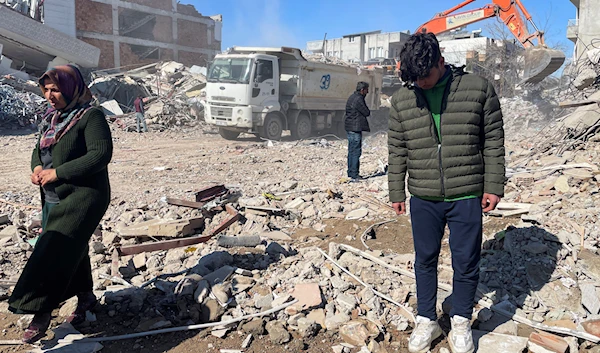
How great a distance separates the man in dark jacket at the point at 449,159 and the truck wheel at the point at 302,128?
11572 millimetres

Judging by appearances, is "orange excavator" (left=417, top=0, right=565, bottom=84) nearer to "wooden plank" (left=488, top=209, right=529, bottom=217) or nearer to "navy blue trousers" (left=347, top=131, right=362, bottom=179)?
"navy blue trousers" (left=347, top=131, right=362, bottom=179)

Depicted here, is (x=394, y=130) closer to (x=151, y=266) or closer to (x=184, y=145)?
(x=151, y=266)

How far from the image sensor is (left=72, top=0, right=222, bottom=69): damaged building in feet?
83.0

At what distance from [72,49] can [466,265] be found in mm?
21835

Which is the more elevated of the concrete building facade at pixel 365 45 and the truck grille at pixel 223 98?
the concrete building facade at pixel 365 45

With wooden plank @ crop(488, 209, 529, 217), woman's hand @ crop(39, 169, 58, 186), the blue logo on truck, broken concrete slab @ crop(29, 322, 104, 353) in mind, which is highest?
the blue logo on truck

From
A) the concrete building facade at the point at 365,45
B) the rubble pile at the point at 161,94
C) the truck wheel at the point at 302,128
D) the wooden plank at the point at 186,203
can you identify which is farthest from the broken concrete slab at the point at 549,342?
the concrete building facade at the point at 365,45

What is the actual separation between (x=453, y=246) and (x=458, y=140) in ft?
2.01

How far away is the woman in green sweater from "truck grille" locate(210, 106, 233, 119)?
10.1 metres

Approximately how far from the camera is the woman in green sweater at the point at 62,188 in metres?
2.59

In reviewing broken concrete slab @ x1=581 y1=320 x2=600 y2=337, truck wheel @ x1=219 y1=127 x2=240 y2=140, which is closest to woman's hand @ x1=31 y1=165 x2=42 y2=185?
broken concrete slab @ x1=581 y1=320 x2=600 y2=337

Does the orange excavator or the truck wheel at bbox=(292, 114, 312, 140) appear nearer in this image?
the orange excavator

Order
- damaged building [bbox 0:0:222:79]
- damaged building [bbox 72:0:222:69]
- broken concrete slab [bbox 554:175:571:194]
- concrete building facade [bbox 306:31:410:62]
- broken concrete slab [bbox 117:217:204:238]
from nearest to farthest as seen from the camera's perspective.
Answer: broken concrete slab [bbox 117:217:204:238] → broken concrete slab [bbox 554:175:571:194] → damaged building [bbox 0:0:222:79] → damaged building [bbox 72:0:222:69] → concrete building facade [bbox 306:31:410:62]

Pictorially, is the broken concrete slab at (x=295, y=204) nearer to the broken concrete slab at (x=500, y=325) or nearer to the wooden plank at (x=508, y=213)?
the wooden plank at (x=508, y=213)
